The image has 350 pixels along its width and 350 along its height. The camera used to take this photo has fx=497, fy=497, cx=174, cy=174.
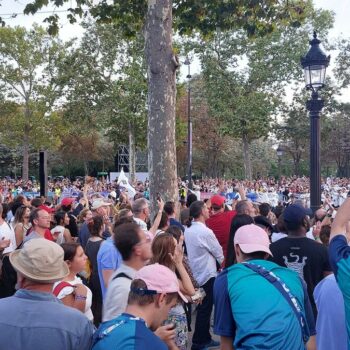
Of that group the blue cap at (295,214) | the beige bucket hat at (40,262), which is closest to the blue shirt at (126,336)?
the beige bucket hat at (40,262)

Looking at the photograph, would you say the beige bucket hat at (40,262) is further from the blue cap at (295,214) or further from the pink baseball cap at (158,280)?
the blue cap at (295,214)

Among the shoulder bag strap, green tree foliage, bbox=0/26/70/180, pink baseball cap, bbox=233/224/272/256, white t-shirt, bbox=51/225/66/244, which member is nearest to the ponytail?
white t-shirt, bbox=51/225/66/244

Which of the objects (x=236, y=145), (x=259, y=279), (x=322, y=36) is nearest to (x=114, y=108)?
(x=322, y=36)

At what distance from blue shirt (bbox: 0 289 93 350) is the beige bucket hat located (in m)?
0.09

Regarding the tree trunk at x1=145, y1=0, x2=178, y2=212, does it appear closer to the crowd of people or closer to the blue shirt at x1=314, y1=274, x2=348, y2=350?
the crowd of people

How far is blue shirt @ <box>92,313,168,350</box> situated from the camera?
2.28 meters

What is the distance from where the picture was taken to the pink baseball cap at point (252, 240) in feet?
10.6

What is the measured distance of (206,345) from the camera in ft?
21.1

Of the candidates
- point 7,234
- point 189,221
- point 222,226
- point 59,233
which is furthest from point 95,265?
point 189,221

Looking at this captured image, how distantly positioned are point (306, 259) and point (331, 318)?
42.6 inches

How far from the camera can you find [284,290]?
295 cm

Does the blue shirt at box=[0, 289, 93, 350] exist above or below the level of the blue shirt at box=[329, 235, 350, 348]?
below

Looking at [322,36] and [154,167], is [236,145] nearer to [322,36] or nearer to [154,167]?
[322,36]

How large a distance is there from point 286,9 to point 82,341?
9.88 m
